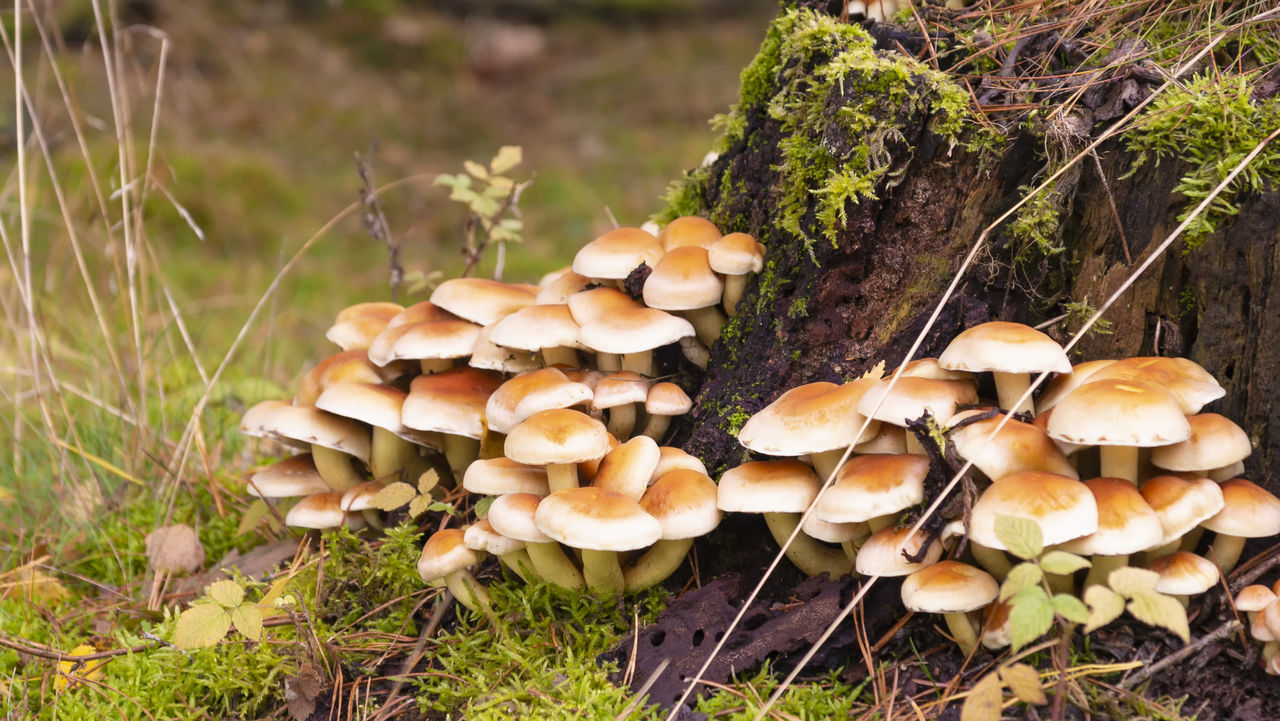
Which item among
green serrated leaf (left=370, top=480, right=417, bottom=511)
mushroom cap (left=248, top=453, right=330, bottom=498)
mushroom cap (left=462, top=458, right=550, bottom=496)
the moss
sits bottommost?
mushroom cap (left=248, top=453, right=330, bottom=498)

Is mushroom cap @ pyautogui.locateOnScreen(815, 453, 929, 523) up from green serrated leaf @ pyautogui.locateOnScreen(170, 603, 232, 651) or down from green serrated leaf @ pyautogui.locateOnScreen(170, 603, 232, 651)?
up

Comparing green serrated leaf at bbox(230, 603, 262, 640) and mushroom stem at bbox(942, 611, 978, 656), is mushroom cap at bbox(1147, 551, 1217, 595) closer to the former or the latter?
mushroom stem at bbox(942, 611, 978, 656)

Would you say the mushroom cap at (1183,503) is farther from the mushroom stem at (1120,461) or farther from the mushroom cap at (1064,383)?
the mushroom cap at (1064,383)

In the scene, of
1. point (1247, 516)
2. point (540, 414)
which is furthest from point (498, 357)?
point (1247, 516)

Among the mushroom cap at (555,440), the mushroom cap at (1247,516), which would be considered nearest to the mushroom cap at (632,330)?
the mushroom cap at (555,440)

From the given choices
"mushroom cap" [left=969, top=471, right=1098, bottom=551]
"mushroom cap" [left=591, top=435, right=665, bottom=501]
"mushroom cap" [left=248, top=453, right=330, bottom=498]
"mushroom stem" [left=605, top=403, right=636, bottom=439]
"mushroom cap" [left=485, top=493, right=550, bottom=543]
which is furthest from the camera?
"mushroom cap" [left=248, top=453, right=330, bottom=498]

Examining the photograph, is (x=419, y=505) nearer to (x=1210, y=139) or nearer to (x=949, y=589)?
(x=949, y=589)

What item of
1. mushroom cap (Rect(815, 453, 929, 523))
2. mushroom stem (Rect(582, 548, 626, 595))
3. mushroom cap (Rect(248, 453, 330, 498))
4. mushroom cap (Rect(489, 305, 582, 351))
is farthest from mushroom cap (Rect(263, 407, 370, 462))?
mushroom cap (Rect(815, 453, 929, 523))
